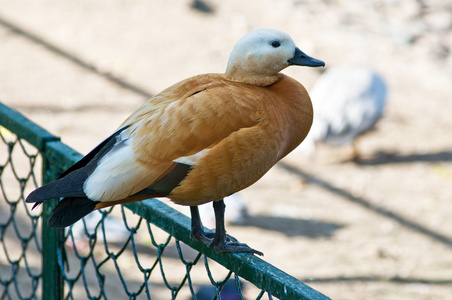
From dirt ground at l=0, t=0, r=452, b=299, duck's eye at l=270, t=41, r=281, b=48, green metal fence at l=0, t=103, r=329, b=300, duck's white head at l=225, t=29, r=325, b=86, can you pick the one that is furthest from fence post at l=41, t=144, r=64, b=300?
dirt ground at l=0, t=0, r=452, b=299

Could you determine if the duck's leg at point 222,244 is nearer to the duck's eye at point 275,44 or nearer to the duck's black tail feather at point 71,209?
the duck's black tail feather at point 71,209

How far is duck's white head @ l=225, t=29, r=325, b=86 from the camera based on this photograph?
5.77 ft

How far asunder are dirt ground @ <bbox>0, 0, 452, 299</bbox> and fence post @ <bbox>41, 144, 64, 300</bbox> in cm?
250

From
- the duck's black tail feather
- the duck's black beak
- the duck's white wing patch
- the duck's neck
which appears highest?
the duck's black beak

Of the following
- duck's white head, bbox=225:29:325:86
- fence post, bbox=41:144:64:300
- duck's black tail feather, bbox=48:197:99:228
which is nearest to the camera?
duck's black tail feather, bbox=48:197:99:228

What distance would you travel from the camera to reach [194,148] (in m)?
1.59

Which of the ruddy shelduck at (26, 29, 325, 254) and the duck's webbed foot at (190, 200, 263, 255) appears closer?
the ruddy shelduck at (26, 29, 325, 254)

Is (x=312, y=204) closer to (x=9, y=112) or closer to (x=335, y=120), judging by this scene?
(x=335, y=120)

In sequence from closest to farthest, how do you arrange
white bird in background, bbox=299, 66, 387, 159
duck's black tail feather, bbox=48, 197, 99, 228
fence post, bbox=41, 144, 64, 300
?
duck's black tail feather, bbox=48, 197, 99, 228, fence post, bbox=41, 144, 64, 300, white bird in background, bbox=299, 66, 387, 159

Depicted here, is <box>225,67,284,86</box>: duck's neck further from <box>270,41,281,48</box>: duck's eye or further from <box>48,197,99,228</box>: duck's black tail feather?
<box>48,197,99,228</box>: duck's black tail feather

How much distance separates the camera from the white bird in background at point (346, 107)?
20.4 feet

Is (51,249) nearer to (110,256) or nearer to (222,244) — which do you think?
(110,256)

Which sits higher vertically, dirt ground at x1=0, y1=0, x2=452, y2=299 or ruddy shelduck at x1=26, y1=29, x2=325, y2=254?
dirt ground at x1=0, y1=0, x2=452, y2=299

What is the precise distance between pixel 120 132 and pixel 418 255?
3.59 m
